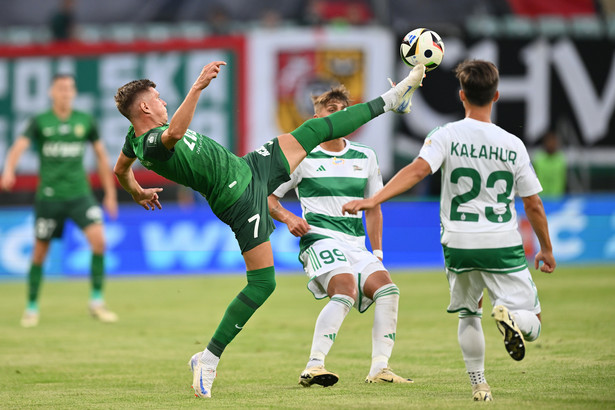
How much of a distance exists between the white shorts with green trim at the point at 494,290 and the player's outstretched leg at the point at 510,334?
221 mm

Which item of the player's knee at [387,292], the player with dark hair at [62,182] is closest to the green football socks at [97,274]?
the player with dark hair at [62,182]

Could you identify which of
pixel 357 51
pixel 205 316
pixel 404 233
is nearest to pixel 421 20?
pixel 357 51

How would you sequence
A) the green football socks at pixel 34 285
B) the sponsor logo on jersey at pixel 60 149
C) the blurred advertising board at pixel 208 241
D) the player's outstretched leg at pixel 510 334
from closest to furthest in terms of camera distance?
the player's outstretched leg at pixel 510 334, the green football socks at pixel 34 285, the sponsor logo on jersey at pixel 60 149, the blurred advertising board at pixel 208 241

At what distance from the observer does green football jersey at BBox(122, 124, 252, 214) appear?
6605mm

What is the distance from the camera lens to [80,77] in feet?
62.8

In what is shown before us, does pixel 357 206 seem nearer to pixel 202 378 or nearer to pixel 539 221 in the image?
pixel 539 221

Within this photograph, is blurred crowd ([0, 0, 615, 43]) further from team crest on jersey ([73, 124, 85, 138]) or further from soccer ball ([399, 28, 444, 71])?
soccer ball ([399, 28, 444, 71])

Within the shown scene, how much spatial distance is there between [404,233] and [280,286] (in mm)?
3079

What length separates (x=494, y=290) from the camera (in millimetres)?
6070

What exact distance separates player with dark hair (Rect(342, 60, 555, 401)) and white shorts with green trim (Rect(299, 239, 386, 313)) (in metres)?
1.25

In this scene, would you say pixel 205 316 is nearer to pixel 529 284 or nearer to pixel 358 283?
pixel 358 283

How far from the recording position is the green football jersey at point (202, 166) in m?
6.61

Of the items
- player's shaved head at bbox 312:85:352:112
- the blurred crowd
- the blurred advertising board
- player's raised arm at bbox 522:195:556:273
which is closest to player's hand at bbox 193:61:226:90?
player's shaved head at bbox 312:85:352:112

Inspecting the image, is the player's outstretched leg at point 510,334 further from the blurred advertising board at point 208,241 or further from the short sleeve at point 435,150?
the blurred advertising board at point 208,241
